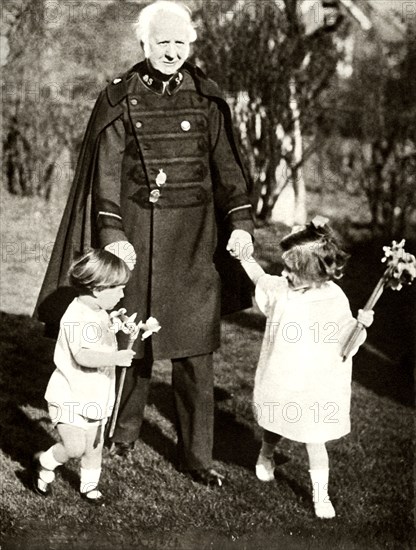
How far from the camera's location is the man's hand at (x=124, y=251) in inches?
175

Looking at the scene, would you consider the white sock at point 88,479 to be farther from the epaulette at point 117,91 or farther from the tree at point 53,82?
the tree at point 53,82

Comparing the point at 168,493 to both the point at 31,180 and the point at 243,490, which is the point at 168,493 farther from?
the point at 31,180

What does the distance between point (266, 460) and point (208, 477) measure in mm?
300

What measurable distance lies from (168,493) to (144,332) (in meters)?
0.81

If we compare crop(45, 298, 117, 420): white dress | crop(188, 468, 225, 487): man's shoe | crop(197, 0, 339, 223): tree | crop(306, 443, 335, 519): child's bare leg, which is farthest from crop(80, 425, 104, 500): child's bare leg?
crop(197, 0, 339, 223): tree

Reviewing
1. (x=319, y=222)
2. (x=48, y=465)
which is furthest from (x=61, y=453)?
(x=319, y=222)

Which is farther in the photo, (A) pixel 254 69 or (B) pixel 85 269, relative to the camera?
(A) pixel 254 69

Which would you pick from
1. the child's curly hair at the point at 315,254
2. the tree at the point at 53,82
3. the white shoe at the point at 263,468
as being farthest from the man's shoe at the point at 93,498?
the tree at the point at 53,82

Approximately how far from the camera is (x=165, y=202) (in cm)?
452

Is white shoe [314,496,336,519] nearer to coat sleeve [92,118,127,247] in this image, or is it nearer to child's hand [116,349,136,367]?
child's hand [116,349,136,367]

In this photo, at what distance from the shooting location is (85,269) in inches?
165

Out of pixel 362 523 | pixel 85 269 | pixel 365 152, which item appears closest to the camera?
pixel 85 269

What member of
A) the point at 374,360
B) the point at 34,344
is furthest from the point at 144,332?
the point at 374,360

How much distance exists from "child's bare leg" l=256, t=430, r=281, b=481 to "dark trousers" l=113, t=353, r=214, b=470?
0.25 meters
